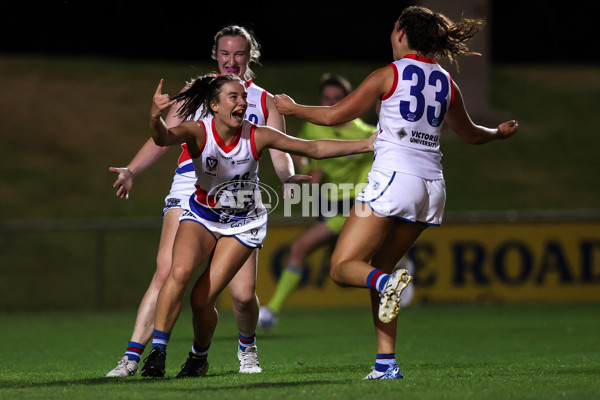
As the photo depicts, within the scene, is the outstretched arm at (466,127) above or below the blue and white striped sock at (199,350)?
above

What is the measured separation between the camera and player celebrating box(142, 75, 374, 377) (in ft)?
20.6

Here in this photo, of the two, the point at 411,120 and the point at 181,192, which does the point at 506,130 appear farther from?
the point at 181,192

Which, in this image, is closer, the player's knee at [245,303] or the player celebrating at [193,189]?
the player celebrating at [193,189]

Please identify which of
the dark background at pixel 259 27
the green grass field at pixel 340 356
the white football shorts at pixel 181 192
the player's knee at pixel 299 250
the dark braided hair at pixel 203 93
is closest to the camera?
the green grass field at pixel 340 356

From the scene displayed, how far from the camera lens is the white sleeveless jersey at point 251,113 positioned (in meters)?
7.02

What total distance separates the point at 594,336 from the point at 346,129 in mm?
3275

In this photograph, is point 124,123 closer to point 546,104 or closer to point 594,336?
point 546,104

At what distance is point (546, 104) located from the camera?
2875 centimetres

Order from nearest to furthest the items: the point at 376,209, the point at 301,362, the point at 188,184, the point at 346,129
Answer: the point at 376,209, the point at 188,184, the point at 301,362, the point at 346,129

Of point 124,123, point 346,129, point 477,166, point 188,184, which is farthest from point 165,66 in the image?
point 188,184

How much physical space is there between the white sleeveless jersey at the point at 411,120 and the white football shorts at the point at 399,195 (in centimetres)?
4

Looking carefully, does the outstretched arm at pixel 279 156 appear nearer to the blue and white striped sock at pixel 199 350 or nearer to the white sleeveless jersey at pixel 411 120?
the white sleeveless jersey at pixel 411 120

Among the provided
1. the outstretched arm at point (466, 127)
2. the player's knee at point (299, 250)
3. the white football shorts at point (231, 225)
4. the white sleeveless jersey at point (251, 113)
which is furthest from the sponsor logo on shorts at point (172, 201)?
the player's knee at point (299, 250)

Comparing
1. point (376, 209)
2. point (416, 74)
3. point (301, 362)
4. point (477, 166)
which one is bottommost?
point (301, 362)
